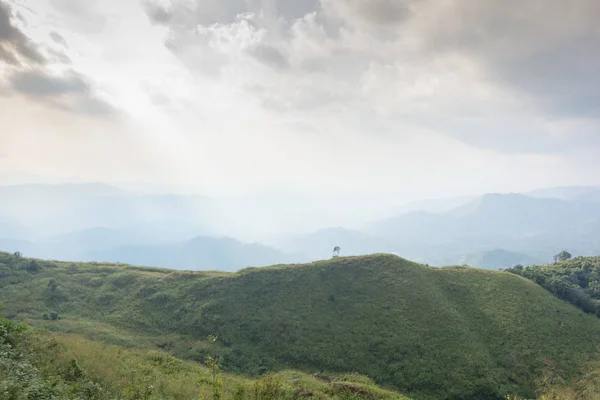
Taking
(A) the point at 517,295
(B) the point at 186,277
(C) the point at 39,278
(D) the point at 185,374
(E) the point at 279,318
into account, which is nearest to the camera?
(D) the point at 185,374

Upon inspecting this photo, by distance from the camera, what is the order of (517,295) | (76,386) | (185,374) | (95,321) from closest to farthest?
(76,386)
(185,374)
(95,321)
(517,295)

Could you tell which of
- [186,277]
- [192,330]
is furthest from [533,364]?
[186,277]

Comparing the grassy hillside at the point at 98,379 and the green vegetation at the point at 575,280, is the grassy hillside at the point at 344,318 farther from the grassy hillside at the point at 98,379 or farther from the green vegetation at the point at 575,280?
the grassy hillside at the point at 98,379

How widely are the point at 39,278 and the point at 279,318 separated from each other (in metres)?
49.5

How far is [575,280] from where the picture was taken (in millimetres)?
72438

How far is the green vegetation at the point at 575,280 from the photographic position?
60.8 metres

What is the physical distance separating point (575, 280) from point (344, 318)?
2374 inches

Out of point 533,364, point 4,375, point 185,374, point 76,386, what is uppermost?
point 4,375

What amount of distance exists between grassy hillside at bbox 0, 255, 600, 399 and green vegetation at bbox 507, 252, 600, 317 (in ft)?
15.0

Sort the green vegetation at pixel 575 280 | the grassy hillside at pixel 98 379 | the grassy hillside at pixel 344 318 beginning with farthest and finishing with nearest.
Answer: the green vegetation at pixel 575 280
the grassy hillside at pixel 344 318
the grassy hillside at pixel 98 379

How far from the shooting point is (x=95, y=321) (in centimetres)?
4894

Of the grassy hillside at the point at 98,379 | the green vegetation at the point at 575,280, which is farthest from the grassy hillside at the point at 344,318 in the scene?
the grassy hillside at the point at 98,379

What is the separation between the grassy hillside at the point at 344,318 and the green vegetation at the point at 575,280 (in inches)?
180

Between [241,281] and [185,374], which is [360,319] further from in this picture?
[185,374]
